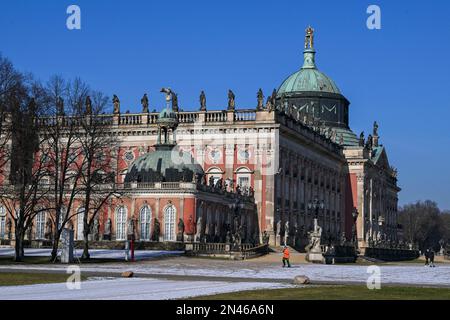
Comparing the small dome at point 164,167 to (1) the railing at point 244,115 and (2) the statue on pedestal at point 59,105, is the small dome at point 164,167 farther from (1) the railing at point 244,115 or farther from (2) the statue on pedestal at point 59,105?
(2) the statue on pedestal at point 59,105

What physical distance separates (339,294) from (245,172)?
6435 centimetres

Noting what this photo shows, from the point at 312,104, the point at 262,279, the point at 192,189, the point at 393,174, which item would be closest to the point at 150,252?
the point at 192,189

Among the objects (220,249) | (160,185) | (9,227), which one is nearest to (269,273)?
(220,249)

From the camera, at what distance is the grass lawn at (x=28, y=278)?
3327 centimetres

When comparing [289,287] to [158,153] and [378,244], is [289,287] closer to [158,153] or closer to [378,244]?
[158,153]

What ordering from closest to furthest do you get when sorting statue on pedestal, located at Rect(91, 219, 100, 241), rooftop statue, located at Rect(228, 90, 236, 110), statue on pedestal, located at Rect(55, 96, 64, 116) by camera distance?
statue on pedestal, located at Rect(55, 96, 64, 116)
statue on pedestal, located at Rect(91, 219, 100, 241)
rooftop statue, located at Rect(228, 90, 236, 110)

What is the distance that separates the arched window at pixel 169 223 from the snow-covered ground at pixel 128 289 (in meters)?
40.9

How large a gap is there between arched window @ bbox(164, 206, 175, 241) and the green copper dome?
55.2 meters

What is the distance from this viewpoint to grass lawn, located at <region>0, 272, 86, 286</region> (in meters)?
33.3

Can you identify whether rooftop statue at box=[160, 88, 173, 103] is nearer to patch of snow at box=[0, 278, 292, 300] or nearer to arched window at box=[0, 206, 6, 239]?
arched window at box=[0, 206, 6, 239]

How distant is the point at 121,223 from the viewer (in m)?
79.0

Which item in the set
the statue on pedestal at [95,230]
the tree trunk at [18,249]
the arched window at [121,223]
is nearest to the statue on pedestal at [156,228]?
the arched window at [121,223]

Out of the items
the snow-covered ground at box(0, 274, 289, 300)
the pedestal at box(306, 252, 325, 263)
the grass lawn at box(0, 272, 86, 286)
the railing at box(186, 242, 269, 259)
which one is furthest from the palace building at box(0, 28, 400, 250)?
the snow-covered ground at box(0, 274, 289, 300)

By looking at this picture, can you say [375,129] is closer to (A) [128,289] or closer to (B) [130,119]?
(B) [130,119]
